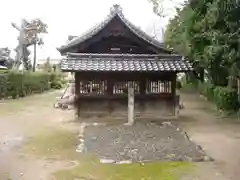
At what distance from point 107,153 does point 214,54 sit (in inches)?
222

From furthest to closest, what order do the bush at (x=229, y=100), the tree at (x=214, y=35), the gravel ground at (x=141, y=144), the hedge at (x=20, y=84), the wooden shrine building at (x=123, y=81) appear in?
the hedge at (x=20, y=84), the bush at (x=229, y=100), the wooden shrine building at (x=123, y=81), the tree at (x=214, y=35), the gravel ground at (x=141, y=144)

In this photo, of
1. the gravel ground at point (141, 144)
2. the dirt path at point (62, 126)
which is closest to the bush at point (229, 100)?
the dirt path at point (62, 126)

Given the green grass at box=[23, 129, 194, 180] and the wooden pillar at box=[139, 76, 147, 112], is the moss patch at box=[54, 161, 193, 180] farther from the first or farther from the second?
the wooden pillar at box=[139, 76, 147, 112]

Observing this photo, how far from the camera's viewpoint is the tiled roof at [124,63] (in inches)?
650

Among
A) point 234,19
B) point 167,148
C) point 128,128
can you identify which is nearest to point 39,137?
point 128,128

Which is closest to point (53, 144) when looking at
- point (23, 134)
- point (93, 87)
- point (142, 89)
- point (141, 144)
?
point (23, 134)

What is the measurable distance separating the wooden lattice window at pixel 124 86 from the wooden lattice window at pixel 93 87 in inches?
19.6

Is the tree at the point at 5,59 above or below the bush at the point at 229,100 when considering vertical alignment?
above

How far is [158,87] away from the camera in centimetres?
1755

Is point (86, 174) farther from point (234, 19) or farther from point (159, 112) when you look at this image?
point (159, 112)

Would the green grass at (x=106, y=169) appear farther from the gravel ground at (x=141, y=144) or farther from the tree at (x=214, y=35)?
the tree at (x=214, y=35)

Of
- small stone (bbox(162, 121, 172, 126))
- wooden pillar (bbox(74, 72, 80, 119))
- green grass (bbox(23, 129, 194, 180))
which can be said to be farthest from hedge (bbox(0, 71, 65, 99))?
green grass (bbox(23, 129, 194, 180))

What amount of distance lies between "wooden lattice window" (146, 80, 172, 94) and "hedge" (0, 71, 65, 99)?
47.4ft

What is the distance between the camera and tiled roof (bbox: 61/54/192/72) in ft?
54.2
